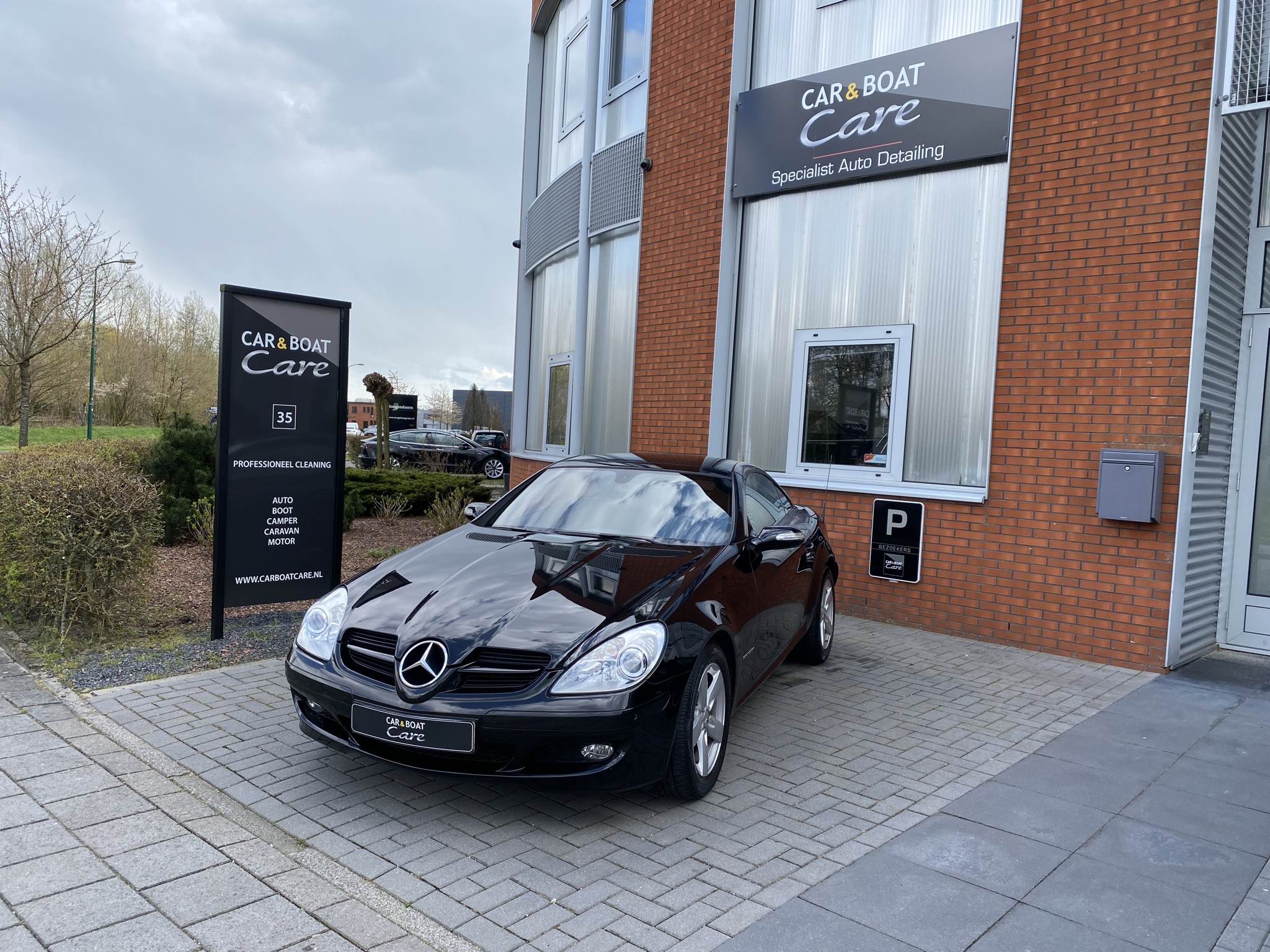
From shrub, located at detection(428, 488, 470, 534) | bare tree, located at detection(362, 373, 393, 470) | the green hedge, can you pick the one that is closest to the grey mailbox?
shrub, located at detection(428, 488, 470, 534)

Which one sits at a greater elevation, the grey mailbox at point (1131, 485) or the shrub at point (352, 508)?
the grey mailbox at point (1131, 485)

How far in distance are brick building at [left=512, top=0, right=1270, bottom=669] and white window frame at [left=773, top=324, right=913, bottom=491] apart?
1.1 inches

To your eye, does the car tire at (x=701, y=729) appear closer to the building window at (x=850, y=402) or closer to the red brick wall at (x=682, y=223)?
the building window at (x=850, y=402)

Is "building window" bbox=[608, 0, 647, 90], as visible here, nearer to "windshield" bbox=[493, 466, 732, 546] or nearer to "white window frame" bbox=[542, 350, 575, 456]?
"white window frame" bbox=[542, 350, 575, 456]

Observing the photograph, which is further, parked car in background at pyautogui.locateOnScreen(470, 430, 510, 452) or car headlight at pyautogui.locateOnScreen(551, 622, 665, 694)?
parked car in background at pyautogui.locateOnScreen(470, 430, 510, 452)

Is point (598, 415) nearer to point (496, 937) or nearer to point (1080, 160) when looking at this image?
point (1080, 160)

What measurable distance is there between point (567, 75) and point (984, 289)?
7871mm

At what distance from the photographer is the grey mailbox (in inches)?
239

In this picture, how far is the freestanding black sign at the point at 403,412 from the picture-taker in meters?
31.1

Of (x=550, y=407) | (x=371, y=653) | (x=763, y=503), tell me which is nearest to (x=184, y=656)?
(x=371, y=653)

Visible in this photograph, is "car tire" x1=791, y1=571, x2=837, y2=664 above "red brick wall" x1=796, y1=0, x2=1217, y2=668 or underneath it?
underneath

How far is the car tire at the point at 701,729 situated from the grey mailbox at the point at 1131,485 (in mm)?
3713

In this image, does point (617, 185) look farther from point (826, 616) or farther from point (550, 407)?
point (826, 616)

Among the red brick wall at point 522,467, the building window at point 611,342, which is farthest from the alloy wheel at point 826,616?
the red brick wall at point 522,467
